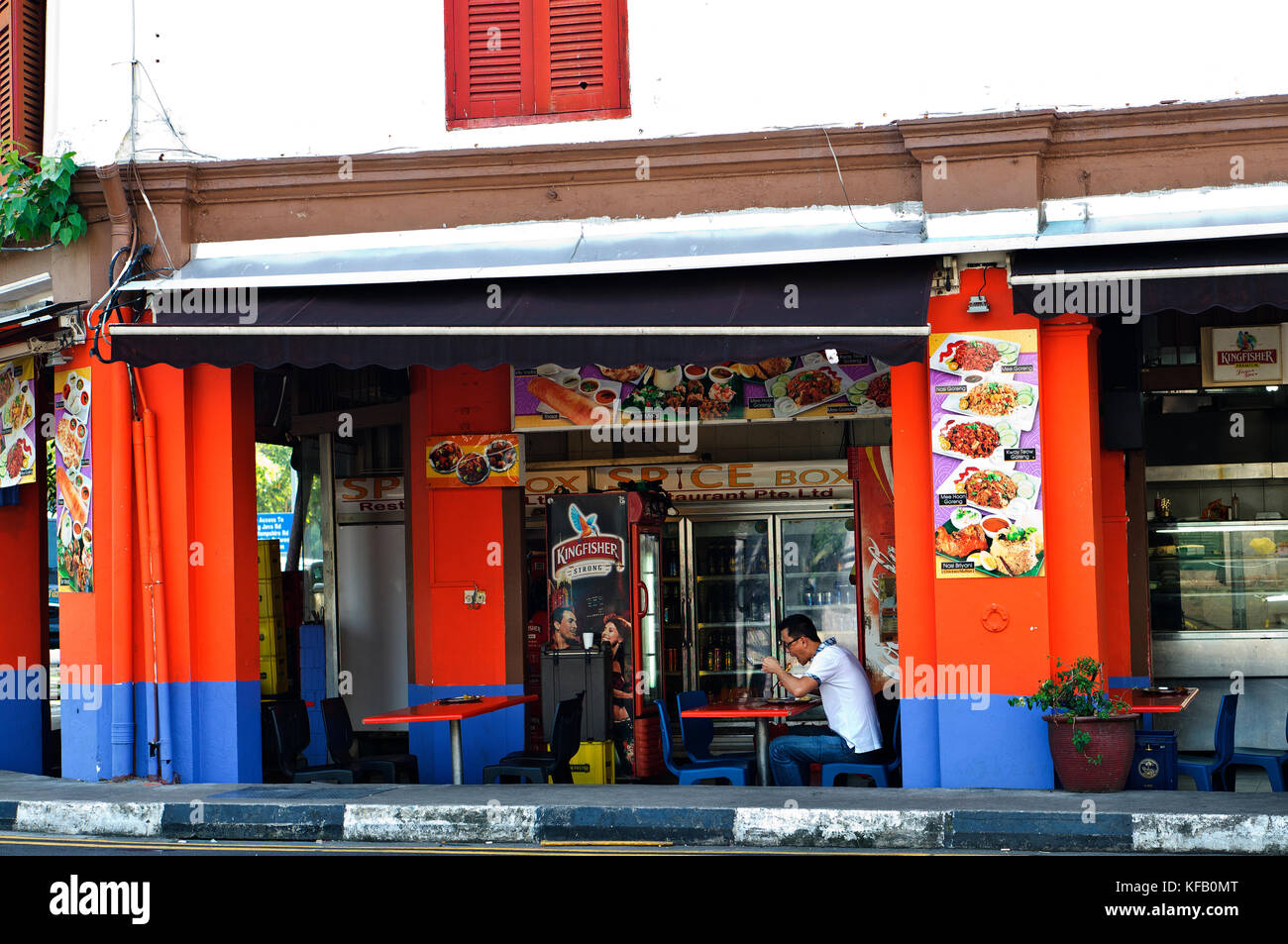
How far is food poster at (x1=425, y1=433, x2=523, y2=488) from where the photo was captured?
12.7 meters

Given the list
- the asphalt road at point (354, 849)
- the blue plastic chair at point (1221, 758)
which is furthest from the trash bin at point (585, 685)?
the blue plastic chair at point (1221, 758)

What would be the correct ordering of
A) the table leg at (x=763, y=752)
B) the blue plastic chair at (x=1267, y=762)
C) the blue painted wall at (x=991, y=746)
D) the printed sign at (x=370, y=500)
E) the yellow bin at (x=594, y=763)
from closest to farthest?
the blue painted wall at (x=991, y=746) < the blue plastic chair at (x=1267, y=762) < the table leg at (x=763, y=752) < the yellow bin at (x=594, y=763) < the printed sign at (x=370, y=500)

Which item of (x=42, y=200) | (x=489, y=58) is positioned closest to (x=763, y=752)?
(x=489, y=58)

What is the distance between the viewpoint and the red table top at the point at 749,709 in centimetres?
979

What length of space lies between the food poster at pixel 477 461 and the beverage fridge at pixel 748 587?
6.75 ft

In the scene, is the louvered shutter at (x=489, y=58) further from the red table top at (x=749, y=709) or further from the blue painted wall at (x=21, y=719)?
the blue painted wall at (x=21, y=719)

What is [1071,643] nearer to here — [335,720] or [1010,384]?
[1010,384]

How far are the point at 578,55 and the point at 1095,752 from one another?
6.10 metres

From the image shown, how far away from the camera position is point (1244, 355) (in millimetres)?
12000

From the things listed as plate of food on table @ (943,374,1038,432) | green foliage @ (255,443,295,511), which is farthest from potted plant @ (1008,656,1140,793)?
green foliage @ (255,443,295,511)

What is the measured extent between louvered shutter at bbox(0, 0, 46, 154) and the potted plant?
29.3 ft

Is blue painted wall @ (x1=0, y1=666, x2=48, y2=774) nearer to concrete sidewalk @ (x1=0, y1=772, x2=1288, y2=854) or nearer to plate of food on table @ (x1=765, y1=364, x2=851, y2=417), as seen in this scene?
concrete sidewalk @ (x1=0, y1=772, x2=1288, y2=854)

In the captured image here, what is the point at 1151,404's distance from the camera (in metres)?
13.1
